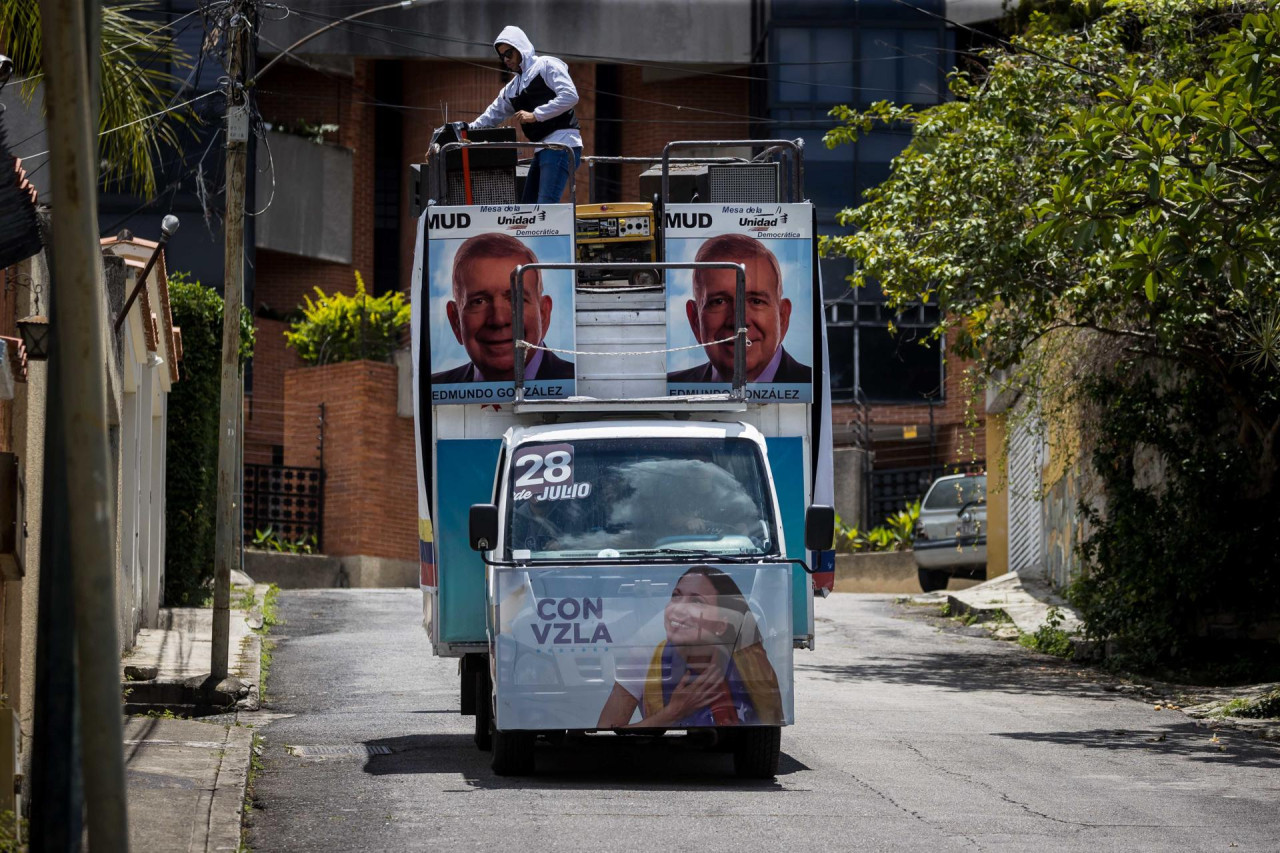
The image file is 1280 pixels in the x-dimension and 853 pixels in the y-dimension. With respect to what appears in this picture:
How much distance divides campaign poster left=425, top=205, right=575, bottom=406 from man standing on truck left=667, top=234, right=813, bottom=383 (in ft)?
2.72

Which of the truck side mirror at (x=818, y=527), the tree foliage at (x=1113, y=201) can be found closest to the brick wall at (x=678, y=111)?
the tree foliage at (x=1113, y=201)

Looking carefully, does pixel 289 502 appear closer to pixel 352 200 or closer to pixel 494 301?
pixel 352 200

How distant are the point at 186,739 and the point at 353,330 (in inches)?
820

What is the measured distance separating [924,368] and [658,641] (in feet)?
91.0

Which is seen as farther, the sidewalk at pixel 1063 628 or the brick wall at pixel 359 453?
the brick wall at pixel 359 453

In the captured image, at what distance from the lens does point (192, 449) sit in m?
23.0

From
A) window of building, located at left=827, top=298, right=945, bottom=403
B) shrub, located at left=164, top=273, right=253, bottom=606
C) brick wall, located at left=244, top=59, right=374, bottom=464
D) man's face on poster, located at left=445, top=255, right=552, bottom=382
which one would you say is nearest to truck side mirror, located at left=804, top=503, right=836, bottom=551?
man's face on poster, located at left=445, top=255, right=552, bottom=382

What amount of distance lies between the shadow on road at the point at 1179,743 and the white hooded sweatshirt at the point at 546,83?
18.5 feet

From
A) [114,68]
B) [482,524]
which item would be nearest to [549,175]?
[114,68]

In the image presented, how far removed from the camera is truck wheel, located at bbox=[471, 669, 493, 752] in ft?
38.2

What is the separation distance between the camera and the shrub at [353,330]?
107 feet

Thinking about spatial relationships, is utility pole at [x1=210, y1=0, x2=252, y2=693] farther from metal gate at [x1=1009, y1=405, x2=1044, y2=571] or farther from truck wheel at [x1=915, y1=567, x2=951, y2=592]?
truck wheel at [x1=915, y1=567, x2=951, y2=592]

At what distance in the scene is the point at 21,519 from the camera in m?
9.10

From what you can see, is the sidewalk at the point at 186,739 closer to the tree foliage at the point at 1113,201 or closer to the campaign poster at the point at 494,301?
the campaign poster at the point at 494,301
